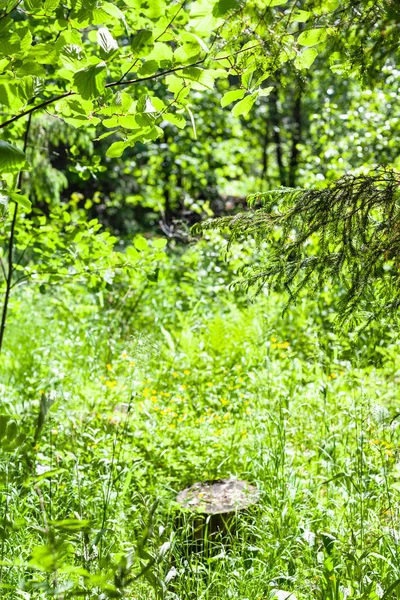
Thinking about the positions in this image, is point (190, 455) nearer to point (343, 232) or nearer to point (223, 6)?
point (343, 232)

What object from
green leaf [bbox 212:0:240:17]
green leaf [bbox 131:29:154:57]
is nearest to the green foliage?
green leaf [bbox 131:29:154:57]

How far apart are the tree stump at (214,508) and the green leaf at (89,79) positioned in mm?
2061

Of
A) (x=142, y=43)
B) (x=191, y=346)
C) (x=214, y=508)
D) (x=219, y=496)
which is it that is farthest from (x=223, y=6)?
(x=191, y=346)

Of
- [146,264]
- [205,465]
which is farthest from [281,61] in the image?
[205,465]

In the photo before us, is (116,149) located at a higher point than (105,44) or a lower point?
lower

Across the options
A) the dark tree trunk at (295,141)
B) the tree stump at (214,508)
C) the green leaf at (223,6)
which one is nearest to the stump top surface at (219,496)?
the tree stump at (214,508)

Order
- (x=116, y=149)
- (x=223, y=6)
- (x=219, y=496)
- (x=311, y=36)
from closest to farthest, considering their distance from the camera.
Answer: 1. (x=223, y=6)
2. (x=311, y=36)
3. (x=116, y=149)
4. (x=219, y=496)

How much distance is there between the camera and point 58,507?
3109 millimetres

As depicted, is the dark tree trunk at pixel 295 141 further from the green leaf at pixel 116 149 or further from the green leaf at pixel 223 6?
the green leaf at pixel 223 6

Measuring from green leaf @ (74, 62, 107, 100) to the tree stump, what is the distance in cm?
206

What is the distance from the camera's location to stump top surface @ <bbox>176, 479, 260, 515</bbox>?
3160 millimetres

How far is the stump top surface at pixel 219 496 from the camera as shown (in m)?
3.16

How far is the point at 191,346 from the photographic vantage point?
18.4ft

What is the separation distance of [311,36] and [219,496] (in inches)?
95.0
